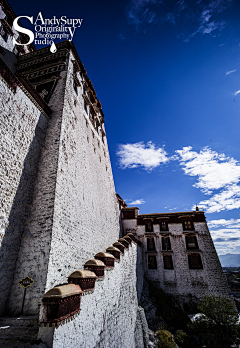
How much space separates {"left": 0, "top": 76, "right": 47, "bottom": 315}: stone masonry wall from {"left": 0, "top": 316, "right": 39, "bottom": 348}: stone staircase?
782mm

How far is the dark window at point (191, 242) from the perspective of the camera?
17906 millimetres

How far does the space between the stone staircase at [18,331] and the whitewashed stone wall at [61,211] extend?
396 millimetres

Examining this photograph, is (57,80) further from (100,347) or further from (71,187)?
(100,347)

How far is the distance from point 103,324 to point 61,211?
A: 3.87 meters

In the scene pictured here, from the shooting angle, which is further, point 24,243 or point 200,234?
point 200,234

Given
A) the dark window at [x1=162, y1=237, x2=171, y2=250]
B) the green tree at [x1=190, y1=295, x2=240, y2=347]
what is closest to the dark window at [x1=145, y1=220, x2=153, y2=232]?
the dark window at [x1=162, y1=237, x2=171, y2=250]

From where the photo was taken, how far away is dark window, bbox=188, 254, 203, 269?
17.0 m

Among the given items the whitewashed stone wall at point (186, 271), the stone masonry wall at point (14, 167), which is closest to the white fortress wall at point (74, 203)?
the stone masonry wall at point (14, 167)

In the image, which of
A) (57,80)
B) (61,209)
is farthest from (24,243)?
(57,80)

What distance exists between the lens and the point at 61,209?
6.39 meters

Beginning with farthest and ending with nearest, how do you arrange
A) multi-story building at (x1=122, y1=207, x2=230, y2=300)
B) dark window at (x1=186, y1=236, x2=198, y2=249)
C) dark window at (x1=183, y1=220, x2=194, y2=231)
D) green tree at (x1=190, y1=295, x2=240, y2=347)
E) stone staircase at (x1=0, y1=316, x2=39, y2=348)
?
dark window at (x1=183, y1=220, x2=194, y2=231), dark window at (x1=186, y1=236, x2=198, y2=249), multi-story building at (x1=122, y1=207, x2=230, y2=300), green tree at (x1=190, y1=295, x2=240, y2=347), stone staircase at (x1=0, y1=316, x2=39, y2=348)

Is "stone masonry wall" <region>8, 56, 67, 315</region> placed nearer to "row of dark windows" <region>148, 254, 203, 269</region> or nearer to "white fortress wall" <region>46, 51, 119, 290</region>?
"white fortress wall" <region>46, 51, 119, 290</region>

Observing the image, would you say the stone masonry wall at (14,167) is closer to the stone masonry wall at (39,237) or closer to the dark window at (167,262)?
the stone masonry wall at (39,237)

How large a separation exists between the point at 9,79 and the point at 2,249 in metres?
5.99
